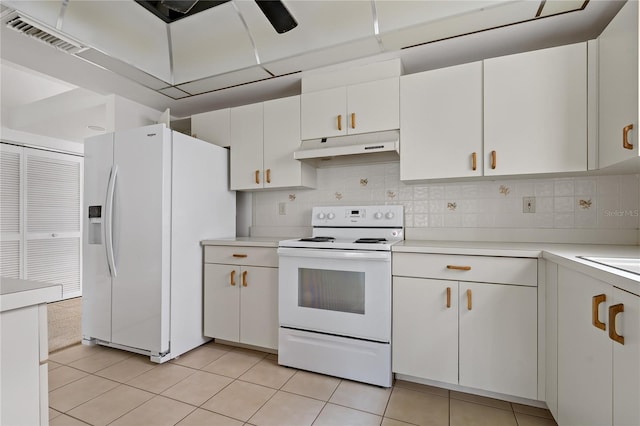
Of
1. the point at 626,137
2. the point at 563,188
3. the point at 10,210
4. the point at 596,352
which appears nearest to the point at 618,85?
the point at 626,137

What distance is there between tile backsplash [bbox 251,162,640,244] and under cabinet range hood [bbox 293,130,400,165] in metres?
0.16

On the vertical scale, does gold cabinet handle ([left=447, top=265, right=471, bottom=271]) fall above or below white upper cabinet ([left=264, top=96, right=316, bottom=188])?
below

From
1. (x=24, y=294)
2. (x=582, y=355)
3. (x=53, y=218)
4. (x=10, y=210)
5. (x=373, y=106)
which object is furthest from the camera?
(x=53, y=218)

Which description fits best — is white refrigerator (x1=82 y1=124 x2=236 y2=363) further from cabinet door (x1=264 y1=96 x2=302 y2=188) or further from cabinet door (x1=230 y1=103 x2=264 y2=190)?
cabinet door (x1=264 y1=96 x2=302 y2=188)

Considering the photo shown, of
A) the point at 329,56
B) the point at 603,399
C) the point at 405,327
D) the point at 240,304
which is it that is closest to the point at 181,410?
the point at 240,304

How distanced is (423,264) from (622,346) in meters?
1.00

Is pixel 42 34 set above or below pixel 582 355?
above

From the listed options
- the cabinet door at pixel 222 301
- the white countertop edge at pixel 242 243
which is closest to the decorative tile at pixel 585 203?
the white countertop edge at pixel 242 243

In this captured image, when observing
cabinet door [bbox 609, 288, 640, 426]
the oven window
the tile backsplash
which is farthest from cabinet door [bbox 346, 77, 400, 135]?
cabinet door [bbox 609, 288, 640, 426]

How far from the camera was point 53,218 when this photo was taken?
171 inches

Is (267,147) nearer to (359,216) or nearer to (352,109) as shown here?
(352,109)

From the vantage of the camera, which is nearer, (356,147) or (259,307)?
(356,147)

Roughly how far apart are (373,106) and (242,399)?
2.13m

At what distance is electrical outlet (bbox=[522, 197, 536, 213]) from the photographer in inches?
88.2
